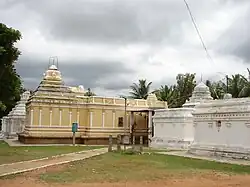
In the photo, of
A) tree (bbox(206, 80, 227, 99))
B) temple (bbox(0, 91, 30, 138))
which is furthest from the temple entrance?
temple (bbox(0, 91, 30, 138))

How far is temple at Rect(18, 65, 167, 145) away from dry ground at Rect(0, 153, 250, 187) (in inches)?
864

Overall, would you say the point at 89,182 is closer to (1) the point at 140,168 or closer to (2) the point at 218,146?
(1) the point at 140,168

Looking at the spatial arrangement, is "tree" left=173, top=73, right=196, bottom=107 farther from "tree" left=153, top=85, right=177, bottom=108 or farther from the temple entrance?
the temple entrance

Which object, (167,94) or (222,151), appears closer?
(222,151)

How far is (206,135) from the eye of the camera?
26.4 meters

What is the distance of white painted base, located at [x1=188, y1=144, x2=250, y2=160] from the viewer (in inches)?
909

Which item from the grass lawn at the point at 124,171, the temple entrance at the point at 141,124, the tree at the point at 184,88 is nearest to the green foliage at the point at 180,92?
the tree at the point at 184,88

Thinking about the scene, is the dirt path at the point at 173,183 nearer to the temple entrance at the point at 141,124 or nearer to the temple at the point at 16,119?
the temple entrance at the point at 141,124

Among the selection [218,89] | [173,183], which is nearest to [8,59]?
[173,183]

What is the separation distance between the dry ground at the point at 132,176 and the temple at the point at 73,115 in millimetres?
21937

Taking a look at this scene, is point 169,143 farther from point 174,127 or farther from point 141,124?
point 141,124

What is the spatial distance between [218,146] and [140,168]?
29.8 feet

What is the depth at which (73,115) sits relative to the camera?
41.8 meters

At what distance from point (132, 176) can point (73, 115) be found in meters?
27.3
